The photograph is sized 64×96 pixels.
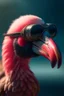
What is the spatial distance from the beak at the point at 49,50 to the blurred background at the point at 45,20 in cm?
55

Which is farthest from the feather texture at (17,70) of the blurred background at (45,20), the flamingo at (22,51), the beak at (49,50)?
the blurred background at (45,20)

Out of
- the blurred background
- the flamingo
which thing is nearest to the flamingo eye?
the flamingo

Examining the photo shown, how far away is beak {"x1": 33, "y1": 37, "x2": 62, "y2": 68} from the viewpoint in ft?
8.86

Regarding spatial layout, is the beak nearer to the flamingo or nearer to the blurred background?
the flamingo

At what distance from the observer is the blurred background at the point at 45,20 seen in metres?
3.42

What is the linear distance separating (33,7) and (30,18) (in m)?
0.57

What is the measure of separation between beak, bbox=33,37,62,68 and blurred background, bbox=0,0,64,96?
55 cm

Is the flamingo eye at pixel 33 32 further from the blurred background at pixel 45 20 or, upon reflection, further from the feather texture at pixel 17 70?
the blurred background at pixel 45 20

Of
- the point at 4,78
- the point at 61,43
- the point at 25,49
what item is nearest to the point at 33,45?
the point at 25,49

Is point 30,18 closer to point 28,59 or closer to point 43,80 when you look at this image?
point 28,59

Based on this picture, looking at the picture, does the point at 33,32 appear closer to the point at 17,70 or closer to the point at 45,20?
the point at 17,70

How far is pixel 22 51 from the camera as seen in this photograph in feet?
9.59

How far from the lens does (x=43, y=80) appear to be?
11.5ft

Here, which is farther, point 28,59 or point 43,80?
point 43,80
